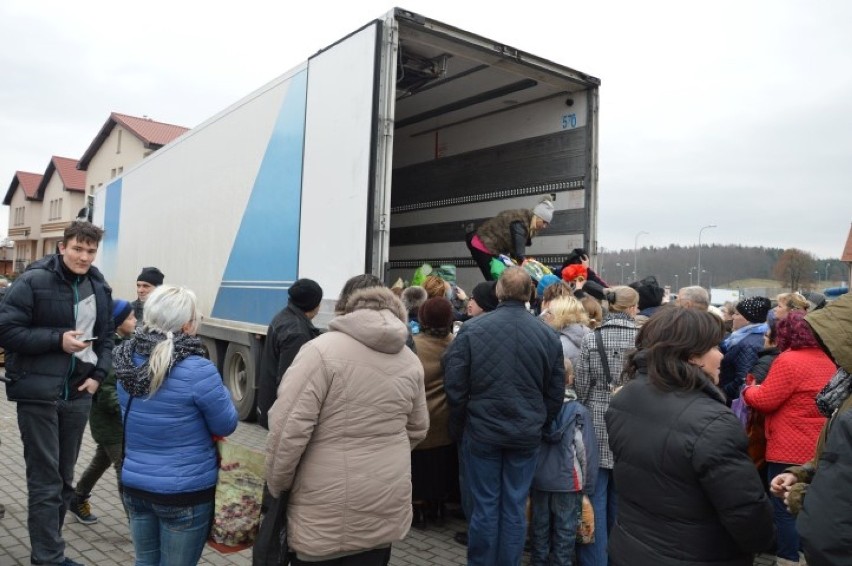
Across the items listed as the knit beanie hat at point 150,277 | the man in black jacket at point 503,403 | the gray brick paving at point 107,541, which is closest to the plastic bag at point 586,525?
the man in black jacket at point 503,403

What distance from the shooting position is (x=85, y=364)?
3.72m

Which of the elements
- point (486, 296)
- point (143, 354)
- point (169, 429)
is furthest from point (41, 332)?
point (486, 296)

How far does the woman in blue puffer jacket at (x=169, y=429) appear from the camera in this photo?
2.52 metres

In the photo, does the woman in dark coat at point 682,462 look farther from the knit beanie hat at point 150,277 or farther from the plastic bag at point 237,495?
the knit beanie hat at point 150,277

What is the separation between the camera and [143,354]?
255 cm

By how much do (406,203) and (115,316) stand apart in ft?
15.8

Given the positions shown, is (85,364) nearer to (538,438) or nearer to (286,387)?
(286,387)

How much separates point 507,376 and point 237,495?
1.56m

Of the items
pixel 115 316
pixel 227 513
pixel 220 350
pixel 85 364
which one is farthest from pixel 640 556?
pixel 220 350

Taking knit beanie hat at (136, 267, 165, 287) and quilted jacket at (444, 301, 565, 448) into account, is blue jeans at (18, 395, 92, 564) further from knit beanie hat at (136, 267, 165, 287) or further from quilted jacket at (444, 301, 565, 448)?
quilted jacket at (444, 301, 565, 448)

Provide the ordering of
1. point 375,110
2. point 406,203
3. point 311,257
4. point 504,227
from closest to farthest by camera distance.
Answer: point 375,110
point 311,257
point 504,227
point 406,203

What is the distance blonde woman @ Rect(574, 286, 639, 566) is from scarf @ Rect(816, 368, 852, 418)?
160cm

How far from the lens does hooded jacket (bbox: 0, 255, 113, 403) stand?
3.43 meters

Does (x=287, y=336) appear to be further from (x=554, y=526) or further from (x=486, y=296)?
(x=554, y=526)
